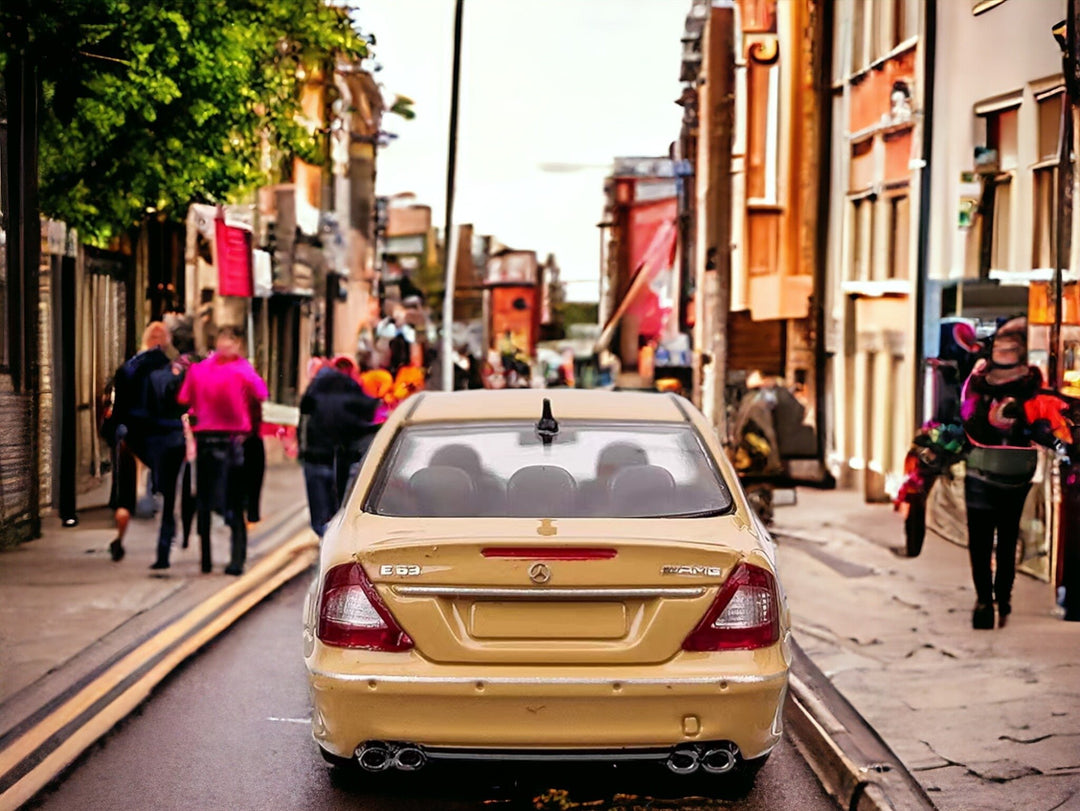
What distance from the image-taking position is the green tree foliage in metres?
15.1

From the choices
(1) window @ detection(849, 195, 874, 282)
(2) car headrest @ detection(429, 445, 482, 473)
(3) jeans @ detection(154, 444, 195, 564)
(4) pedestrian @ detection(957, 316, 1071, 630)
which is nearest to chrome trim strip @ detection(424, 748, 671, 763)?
(2) car headrest @ detection(429, 445, 482, 473)

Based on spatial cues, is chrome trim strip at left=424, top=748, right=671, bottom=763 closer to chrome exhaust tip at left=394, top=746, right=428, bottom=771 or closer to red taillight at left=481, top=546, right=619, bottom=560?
chrome exhaust tip at left=394, top=746, right=428, bottom=771

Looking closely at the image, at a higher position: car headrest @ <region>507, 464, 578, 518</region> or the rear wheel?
car headrest @ <region>507, 464, 578, 518</region>

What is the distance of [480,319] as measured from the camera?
110 meters

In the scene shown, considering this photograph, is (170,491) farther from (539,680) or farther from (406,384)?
(406,384)

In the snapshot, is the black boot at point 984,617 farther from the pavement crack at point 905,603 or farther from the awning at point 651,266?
the awning at point 651,266

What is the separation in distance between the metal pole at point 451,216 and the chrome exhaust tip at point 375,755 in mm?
32694

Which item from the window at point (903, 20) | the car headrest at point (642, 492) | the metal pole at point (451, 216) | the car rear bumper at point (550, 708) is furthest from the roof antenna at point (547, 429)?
the metal pole at point (451, 216)

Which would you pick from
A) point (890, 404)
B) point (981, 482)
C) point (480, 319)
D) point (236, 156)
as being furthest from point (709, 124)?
point (480, 319)

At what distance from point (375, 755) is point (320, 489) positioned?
8.61 metres

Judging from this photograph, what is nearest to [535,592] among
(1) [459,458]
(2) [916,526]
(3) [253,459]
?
(1) [459,458]

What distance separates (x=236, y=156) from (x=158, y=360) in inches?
173

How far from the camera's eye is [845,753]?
7.32 meters

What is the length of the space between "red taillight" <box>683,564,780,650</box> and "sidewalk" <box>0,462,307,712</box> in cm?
344
